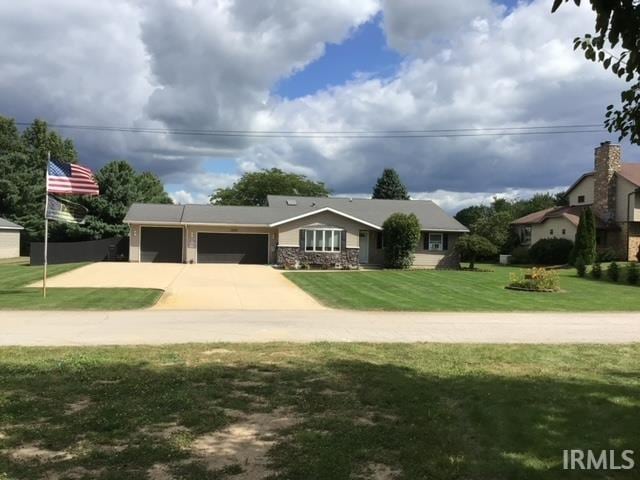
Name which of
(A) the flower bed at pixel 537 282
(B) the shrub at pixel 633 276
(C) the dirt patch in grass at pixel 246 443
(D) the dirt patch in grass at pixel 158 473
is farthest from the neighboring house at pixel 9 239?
(D) the dirt patch in grass at pixel 158 473

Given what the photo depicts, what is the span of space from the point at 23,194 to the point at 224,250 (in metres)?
23.4

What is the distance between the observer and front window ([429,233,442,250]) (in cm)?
3509

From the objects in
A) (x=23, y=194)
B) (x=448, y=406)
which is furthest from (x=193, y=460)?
(x=23, y=194)

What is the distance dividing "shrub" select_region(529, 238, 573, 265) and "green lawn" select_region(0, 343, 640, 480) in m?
28.7

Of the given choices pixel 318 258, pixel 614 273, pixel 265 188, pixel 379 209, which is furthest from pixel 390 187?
pixel 614 273

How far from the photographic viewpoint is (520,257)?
38.3 m

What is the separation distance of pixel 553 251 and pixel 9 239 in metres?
37.1

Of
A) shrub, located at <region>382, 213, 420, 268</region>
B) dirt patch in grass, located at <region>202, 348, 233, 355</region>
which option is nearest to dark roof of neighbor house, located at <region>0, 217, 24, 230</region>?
shrub, located at <region>382, 213, 420, 268</region>

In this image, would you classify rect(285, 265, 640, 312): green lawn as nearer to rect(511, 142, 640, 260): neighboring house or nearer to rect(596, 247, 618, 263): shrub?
rect(596, 247, 618, 263): shrub

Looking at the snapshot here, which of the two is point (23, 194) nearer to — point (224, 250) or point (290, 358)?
point (224, 250)

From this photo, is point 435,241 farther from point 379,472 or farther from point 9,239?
point 379,472

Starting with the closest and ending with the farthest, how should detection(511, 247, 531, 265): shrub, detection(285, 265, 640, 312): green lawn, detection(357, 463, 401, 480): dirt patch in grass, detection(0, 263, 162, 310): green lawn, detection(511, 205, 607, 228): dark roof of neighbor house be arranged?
1. detection(357, 463, 401, 480): dirt patch in grass
2. detection(0, 263, 162, 310): green lawn
3. detection(285, 265, 640, 312): green lawn
4. detection(511, 205, 607, 228): dark roof of neighbor house
5. detection(511, 247, 531, 265): shrub

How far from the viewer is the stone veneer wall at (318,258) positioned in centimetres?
3253

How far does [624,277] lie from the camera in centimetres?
2455
